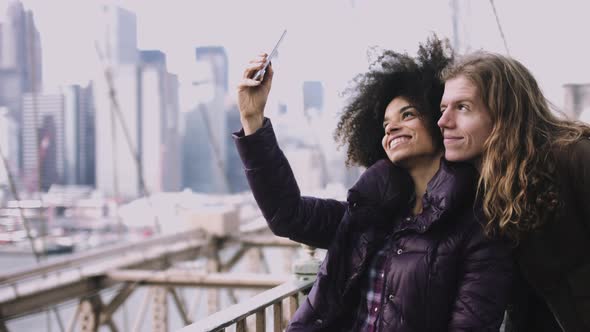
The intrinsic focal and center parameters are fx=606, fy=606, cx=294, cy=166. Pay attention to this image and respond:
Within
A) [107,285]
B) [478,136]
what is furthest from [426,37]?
[107,285]

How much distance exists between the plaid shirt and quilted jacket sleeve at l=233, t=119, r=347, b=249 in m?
Answer: 0.21

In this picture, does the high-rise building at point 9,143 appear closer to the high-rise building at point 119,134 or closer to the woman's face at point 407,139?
the high-rise building at point 119,134

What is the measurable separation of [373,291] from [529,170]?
37cm

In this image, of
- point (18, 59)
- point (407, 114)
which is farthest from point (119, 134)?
point (407, 114)

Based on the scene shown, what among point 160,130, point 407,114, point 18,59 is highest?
point 18,59

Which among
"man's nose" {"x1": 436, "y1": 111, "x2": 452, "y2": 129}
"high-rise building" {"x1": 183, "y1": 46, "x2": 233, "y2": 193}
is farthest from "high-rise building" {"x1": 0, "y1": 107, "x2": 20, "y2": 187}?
"man's nose" {"x1": 436, "y1": 111, "x2": 452, "y2": 129}

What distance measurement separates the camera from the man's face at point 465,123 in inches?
45.5

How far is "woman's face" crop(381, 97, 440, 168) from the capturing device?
127 centimetres

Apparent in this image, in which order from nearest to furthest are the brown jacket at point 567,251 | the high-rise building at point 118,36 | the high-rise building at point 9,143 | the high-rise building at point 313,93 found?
1. the brown jacket at point 567,251
2. the high-rise building at point 313,93
3. the high-rise building at point 9,143
4. the high-rise building at point 118,36

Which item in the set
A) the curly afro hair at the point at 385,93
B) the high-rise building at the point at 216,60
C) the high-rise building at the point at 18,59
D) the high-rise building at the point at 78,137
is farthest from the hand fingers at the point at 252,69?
the high-rise building at the point at 216,60

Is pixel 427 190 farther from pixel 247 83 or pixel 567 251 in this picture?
pixel 247 83

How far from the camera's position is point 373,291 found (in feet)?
3.92

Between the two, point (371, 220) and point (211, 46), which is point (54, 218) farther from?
point (371, 220)

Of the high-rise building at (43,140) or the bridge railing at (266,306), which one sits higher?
the high-rise building at (43,140)
